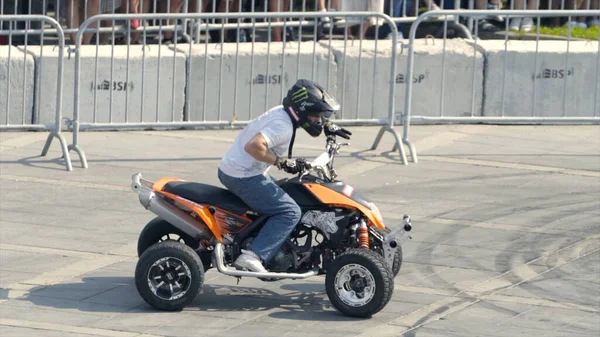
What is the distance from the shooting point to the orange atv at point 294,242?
7523mm

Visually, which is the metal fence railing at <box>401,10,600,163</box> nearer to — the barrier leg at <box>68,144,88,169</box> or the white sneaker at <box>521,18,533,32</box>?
the white sneaker at <box>521,18,533,32</box>

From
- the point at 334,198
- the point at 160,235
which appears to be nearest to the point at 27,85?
the point at 160,235

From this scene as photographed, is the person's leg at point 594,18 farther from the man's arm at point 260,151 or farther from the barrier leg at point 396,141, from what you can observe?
the man's arm at point 260,151

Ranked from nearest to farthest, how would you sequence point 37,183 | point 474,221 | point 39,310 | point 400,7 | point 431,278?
point 39,310, point 431,278, point 474,221, point 37,183, point 400,7

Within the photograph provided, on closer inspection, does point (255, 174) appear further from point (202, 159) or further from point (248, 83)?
point (248, 83)

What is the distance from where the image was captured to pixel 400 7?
1537 centimetres

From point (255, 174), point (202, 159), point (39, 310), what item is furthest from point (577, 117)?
point (39, 310)

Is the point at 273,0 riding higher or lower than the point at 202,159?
higher

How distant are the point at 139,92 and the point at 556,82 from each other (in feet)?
14.8

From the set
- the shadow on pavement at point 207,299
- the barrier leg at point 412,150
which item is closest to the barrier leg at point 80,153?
the barrier leg at point 412,150

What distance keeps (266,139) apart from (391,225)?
2.43 m

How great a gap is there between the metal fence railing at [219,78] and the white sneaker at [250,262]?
4843 mm

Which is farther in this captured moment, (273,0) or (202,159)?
(273,0)

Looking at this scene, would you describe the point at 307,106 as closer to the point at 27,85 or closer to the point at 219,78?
the point at 219,78
